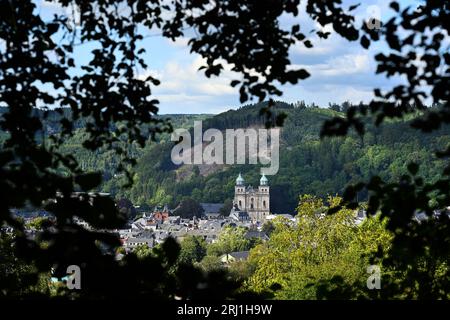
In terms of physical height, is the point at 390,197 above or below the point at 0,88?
below

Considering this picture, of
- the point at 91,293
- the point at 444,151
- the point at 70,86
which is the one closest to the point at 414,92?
the point at 444,151

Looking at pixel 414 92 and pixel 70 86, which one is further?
pixel 70 86

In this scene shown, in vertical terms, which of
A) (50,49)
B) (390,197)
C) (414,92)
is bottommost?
(390,197)

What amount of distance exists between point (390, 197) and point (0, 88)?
2868 mm

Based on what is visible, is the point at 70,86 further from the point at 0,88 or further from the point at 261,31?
the point at 261,31

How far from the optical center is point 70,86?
6305 millimetres

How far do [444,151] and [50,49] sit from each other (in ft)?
10.1

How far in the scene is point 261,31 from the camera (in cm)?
577
